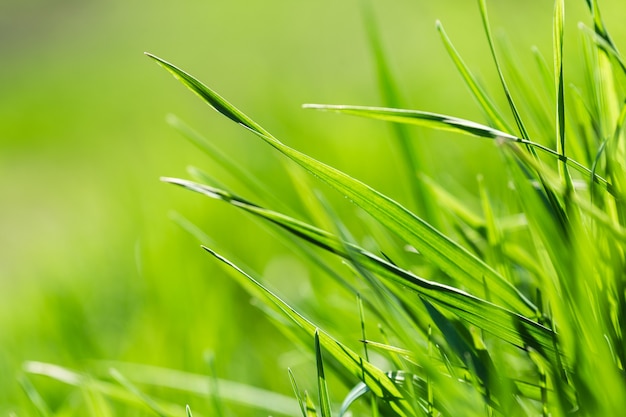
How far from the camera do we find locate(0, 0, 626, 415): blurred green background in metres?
0.65

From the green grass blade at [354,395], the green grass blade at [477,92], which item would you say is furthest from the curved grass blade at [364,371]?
the green grass blade at [477,92]

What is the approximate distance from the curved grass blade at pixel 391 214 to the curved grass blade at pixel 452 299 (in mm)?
16

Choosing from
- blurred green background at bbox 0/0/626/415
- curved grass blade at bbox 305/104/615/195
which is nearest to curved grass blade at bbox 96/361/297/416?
blurred green background at bbox 0/0/626/415

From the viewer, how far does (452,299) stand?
0.91 ft

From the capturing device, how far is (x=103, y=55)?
4562 mm

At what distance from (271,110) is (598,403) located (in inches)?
45.5

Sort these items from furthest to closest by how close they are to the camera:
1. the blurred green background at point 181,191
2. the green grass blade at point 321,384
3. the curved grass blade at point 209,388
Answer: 1. the blurred green background at point 181,191
2. the curved grass blade at point 209,388
3. the green grass blade at point 321,384

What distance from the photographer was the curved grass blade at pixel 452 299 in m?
0.27

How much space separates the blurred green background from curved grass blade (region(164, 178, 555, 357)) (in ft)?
0.45

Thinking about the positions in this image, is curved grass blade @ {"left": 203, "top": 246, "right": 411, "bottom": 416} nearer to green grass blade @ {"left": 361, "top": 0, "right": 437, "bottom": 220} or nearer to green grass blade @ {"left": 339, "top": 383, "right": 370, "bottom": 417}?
green grass blade @ {"left": 339, "top": 383, "right": 370, "bottom": 417}

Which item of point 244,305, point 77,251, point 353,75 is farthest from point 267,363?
point 353,75

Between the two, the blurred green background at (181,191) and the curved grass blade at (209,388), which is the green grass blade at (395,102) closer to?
the blurred green background at (181,191)

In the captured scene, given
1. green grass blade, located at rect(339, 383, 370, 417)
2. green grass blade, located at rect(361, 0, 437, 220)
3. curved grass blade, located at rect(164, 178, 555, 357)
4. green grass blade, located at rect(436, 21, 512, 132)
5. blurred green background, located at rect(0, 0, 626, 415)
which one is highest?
green grass blade, located at rect(436, 21, 512, 132)

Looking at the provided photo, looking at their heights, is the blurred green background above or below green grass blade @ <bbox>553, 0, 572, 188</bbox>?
below
